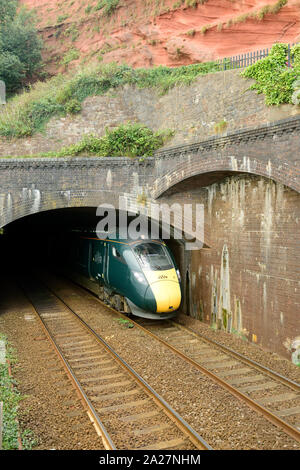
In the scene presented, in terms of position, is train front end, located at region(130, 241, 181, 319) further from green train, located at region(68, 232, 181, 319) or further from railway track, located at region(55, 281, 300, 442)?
railway track, located at region(55, 281, 300, 442)

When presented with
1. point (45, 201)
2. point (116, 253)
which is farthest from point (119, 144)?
point (116, 253)

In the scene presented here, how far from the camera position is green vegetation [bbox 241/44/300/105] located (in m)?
8.98

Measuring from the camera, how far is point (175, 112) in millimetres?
13445

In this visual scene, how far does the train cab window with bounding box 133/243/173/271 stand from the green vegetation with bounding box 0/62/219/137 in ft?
22.4

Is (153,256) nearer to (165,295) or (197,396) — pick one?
(165,295)

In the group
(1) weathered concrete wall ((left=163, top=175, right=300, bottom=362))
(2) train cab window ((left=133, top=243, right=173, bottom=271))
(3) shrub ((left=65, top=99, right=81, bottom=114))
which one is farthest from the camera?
(3) shrub ((left=65, top=99, right=81, bottom=114))

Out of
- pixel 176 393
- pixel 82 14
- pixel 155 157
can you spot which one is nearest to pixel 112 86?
pixel 155 157

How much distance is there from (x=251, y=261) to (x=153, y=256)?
3087 millimetres

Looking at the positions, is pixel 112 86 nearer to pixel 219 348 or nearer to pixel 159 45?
pixel 159 45

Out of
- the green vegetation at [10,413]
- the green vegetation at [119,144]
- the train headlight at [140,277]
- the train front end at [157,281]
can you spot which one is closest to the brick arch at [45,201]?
the green vegetation at [119,144]

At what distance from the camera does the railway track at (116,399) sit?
520 cm

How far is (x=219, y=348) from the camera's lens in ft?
29.8

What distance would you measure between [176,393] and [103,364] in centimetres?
220

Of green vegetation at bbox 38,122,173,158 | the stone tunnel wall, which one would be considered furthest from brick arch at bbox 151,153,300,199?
green vegetation at bbox 38,122,173,158
